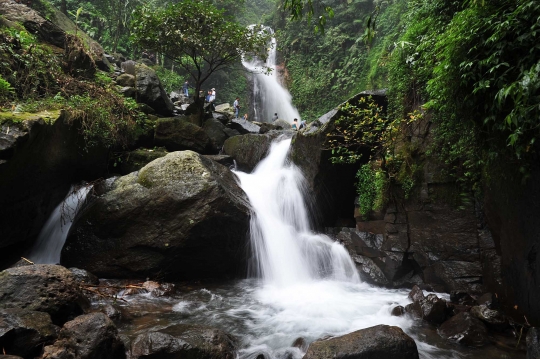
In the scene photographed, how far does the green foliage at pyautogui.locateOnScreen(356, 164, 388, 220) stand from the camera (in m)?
8.61

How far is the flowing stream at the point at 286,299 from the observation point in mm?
5398

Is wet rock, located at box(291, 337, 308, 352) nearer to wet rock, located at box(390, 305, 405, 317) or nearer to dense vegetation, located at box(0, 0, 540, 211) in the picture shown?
wet rock, located at box(390, 305, 405, 317)

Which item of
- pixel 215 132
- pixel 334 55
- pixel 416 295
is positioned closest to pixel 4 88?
pixel 215 132

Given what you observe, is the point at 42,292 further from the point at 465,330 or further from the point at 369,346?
the point at 465,330

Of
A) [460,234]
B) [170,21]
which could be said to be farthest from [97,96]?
[460,234]

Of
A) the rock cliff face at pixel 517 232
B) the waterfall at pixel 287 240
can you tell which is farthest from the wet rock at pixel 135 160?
the rock cliff face at pixel 517 232

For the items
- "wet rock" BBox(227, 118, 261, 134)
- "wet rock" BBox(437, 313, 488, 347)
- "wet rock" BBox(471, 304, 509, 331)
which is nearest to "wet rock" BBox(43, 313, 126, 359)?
"wet rock" BBox(437, 313, 488, 347)

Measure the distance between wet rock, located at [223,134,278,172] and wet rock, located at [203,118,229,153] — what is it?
0.60 m

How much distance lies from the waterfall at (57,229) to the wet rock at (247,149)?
217 inches

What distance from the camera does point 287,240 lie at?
9.51 meters

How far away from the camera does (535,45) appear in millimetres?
3895

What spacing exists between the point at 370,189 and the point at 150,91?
30.7ft

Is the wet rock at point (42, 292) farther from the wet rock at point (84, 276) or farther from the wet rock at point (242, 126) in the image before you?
the wet rock at point (242, 126)

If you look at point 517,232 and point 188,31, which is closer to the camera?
point 517,232
